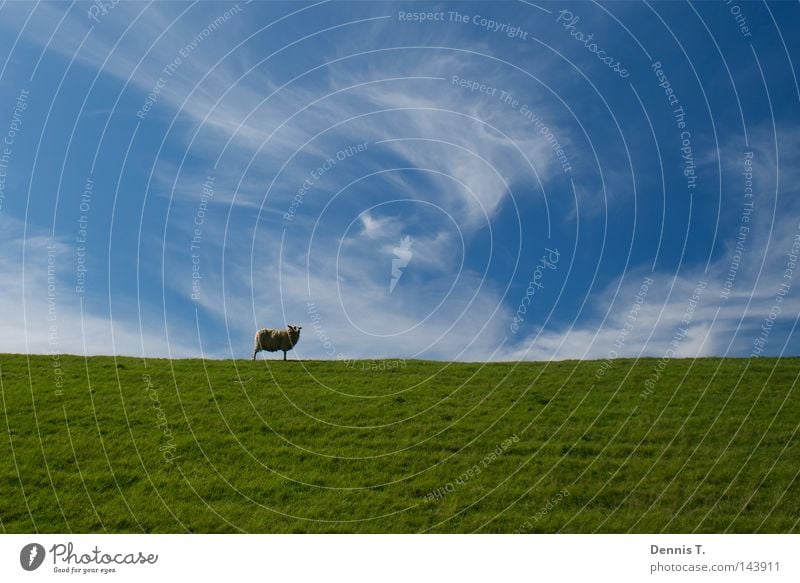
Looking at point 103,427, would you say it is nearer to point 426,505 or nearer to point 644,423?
point 426,505

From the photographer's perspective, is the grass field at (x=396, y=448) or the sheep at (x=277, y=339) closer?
the grass field at (x=396, y=448)

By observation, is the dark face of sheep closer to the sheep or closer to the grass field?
the sheep

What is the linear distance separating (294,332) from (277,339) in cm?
95

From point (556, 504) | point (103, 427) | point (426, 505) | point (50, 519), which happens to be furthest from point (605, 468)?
point (103, 427)

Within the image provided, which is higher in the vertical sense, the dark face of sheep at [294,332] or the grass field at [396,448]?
the dark face of sheep at [294,332]

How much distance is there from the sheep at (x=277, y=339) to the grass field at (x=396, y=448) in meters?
1.11

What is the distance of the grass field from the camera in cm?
1608

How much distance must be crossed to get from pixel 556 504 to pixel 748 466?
7103 millimetres

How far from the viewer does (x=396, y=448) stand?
797 inches
